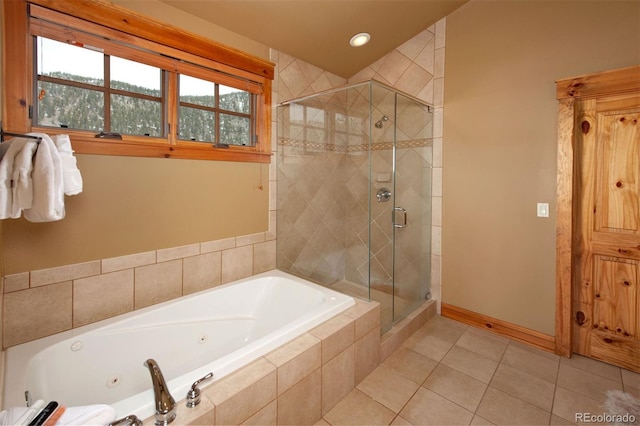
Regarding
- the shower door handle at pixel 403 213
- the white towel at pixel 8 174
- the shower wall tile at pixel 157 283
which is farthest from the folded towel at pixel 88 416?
the shower door handle at pixel 403 213

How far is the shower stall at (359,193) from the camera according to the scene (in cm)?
248

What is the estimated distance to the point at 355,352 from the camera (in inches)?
74.2

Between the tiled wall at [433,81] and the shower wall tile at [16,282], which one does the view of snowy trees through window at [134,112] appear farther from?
the tiled wall at [433,81]

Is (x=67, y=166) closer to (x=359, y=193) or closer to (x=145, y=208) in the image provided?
(x=145, y=208)

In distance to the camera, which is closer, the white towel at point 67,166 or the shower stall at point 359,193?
the white towel at point 67,166

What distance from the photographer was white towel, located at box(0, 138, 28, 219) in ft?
3.58

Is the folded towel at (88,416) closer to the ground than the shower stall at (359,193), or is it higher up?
closer to the ground

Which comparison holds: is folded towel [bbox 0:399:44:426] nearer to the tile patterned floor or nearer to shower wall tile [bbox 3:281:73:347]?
shower wall tile [bbox 3:281:73:347]

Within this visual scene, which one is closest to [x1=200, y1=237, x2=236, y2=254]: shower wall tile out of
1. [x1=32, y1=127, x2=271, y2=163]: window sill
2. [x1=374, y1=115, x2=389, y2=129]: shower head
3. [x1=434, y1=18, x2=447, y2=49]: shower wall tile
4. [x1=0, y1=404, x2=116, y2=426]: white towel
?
[x1=32, y1=127, x2=271, y2=163]: window sill

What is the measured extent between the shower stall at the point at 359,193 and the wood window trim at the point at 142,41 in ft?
1.04

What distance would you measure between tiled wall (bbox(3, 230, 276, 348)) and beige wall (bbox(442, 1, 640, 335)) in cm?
203

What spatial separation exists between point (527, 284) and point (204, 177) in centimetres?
269

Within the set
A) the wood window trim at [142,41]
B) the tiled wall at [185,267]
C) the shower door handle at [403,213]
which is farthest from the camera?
the shower door handle at [403,213]

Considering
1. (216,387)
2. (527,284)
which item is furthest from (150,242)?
(527,284)
